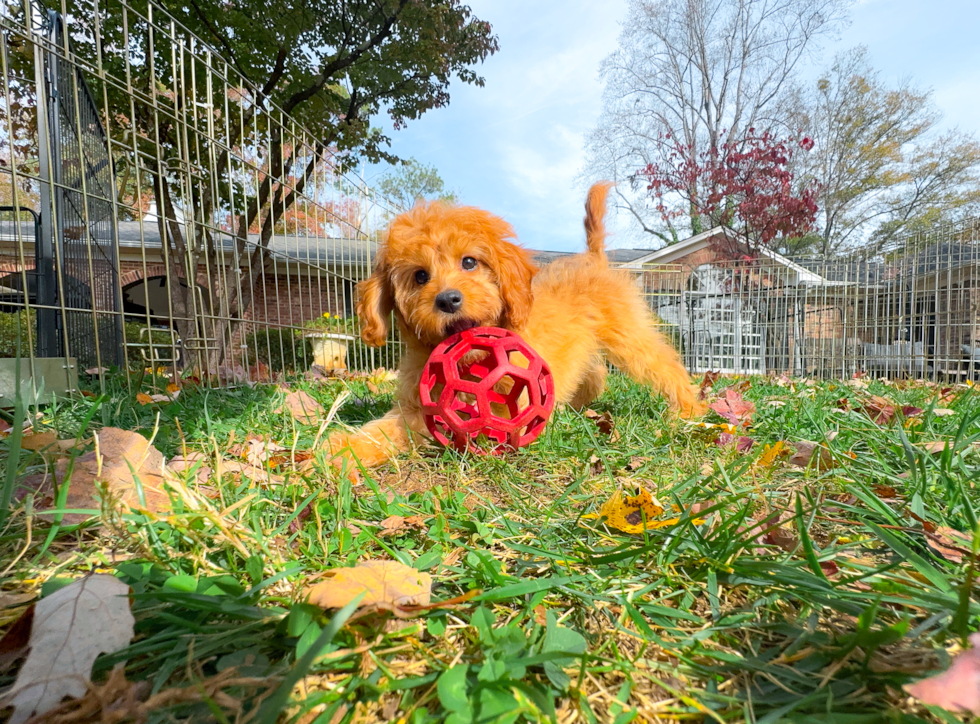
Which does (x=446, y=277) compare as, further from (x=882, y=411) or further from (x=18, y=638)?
(x=882, y=411)

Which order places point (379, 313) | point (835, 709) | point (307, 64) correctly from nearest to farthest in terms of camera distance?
point (835, 709) → point (379, 313) → point (307, 64)

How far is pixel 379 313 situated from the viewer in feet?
8.73

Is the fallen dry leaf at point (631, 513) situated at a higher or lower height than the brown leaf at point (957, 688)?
lower

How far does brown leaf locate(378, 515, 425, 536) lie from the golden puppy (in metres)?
0.54

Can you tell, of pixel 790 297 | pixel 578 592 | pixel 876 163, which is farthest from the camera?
pixel 876 163

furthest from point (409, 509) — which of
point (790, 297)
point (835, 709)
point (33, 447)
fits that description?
point (790, 297)

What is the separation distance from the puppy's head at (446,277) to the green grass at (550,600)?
3.19 feet

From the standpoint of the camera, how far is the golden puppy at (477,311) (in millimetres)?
2279

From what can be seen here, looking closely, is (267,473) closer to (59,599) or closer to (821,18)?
(59,599)

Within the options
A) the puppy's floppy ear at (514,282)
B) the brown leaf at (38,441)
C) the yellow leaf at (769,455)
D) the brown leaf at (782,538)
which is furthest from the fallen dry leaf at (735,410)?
the brown leaf at (38,441)

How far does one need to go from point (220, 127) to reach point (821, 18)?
2240cm

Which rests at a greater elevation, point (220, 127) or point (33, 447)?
point (220, 127)

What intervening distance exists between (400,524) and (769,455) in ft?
4.31

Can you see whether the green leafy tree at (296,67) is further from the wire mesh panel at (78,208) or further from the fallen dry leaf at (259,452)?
the fallen dry leaf at (259,452)
